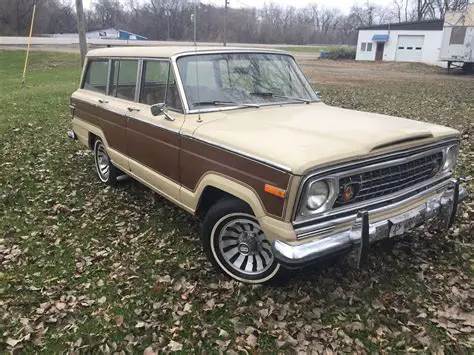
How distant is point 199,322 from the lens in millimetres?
3473

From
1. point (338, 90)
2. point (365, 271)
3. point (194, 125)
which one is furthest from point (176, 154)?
point (338, 90)

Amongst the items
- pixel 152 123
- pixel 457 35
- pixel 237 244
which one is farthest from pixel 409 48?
pixel 237 244

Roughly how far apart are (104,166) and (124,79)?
66.1 inches

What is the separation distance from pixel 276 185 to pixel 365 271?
5.07ft

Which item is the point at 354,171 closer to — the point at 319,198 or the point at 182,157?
the point at 319,198

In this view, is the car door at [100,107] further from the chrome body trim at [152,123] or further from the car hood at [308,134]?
the car hood at [308,134]

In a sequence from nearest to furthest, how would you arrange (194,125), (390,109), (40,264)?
(194,125), (40,264), (390,109)

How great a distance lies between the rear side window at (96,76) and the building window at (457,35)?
2842cm

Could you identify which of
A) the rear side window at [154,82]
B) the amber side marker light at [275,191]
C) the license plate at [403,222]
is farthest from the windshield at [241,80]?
the license plate at [403,222]

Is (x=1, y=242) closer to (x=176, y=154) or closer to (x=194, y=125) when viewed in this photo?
(x=176, y=154)

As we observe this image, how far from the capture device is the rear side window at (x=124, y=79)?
17.0ft

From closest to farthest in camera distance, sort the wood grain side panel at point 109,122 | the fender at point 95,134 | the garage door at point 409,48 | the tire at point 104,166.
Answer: the wood grain side panel at point 109,122 < the fender at point 95,134 < the tire at point 104,166 < the garage door at point 409,48

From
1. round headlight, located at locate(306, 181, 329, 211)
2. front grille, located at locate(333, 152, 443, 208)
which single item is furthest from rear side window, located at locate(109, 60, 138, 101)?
front grille, located at locate(333, 152, 443, 208)

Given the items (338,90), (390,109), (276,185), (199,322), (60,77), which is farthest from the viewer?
(60,77)
